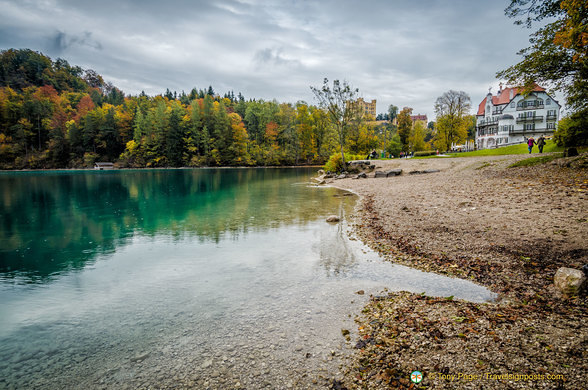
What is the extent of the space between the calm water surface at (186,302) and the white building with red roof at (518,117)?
7686 cm

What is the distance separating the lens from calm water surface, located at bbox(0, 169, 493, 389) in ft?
15.8

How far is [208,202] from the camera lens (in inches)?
1003

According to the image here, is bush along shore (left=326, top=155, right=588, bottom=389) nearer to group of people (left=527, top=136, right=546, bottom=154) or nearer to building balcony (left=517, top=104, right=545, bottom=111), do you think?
group of people (left=527, top=136, right=546, bottom=154)

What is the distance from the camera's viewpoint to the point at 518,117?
237 ft

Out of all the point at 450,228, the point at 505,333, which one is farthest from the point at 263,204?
the point at 505,333

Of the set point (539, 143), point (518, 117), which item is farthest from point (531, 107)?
point (539, 143)

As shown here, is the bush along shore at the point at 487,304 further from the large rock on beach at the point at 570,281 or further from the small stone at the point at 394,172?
the small stone at the point at 394,172

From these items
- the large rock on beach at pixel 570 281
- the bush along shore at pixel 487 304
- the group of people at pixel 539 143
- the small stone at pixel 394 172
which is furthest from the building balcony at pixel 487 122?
the large rock on beach at pixel 570 281

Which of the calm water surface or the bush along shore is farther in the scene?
the calm water surface

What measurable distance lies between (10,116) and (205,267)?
14373 centimetres

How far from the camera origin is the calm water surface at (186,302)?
15.8 ft

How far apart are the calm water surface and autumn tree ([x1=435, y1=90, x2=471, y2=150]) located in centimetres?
5929

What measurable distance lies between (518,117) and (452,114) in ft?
85.5

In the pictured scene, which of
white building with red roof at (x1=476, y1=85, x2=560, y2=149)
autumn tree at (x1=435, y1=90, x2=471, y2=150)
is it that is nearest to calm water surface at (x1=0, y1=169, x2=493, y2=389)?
autumn tree at (x1=435, y1=90, x2=471, y2=150)
